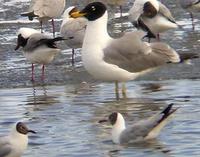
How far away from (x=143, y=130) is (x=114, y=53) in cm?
269

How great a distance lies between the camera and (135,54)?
12.6 metres

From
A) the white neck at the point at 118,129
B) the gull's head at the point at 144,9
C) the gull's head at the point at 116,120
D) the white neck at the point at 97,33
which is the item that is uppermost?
the white neck at the point at 97,33

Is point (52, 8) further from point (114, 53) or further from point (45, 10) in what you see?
point (114, 53)

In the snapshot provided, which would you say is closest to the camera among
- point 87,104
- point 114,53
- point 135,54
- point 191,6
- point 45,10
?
point 87,104

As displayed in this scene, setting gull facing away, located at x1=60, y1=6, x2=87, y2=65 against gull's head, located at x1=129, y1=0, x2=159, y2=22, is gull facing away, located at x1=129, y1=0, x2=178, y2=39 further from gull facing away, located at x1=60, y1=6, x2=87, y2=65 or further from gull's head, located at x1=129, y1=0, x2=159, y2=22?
gull facing away, located at x1=60, y1=6, x2=87, y2=65

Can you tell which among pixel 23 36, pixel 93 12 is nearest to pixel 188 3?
pixel 23 36

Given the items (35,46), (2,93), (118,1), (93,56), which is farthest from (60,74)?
(118,1)

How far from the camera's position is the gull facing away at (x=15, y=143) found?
893 cm

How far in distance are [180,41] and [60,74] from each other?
342cm

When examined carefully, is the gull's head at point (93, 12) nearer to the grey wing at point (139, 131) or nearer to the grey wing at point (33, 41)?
the grey wing at point (33, 41)

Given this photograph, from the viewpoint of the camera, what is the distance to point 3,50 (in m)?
17.1

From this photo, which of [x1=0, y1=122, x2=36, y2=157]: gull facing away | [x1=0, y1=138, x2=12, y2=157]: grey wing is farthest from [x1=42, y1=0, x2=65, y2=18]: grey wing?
[x1=0, y1=138, x2=12, y2=157]: grey wing

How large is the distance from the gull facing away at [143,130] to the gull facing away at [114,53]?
2312 millimetres

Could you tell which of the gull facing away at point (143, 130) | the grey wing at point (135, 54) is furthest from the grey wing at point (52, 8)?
the gull facing away at point (143, 130)
